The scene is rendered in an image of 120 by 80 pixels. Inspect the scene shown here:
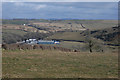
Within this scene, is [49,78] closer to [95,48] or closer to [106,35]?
[95,48]

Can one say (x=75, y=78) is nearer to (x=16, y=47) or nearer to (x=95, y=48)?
(x=16, y=47)

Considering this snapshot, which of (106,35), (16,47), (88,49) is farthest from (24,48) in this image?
(106,35)

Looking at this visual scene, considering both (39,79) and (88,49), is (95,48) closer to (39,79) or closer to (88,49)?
(88,49)

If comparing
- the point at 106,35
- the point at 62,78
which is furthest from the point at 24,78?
the point at 106,35

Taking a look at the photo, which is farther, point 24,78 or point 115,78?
point 115,78

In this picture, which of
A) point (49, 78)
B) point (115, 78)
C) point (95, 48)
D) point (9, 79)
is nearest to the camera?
point (9, 79)

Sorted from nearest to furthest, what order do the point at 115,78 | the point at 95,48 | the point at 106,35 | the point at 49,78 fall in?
1. the point at 49,78
2. the point at 115,78
3. the point at 95,48
4. the point at 106,35

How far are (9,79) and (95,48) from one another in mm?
30133

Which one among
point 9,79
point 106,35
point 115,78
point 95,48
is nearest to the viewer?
point 9,79

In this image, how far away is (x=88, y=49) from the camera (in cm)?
3806

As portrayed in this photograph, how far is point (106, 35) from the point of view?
95438mm

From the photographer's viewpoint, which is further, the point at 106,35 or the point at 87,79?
the point at 106,35

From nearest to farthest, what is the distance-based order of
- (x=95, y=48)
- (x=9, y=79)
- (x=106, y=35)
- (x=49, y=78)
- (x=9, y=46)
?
(x=9, y=79) < (x=49, y=78) < (x=9, y=46) < (x=95, y=48) < (x=106, y=35)

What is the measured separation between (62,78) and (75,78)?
2.34 feet
